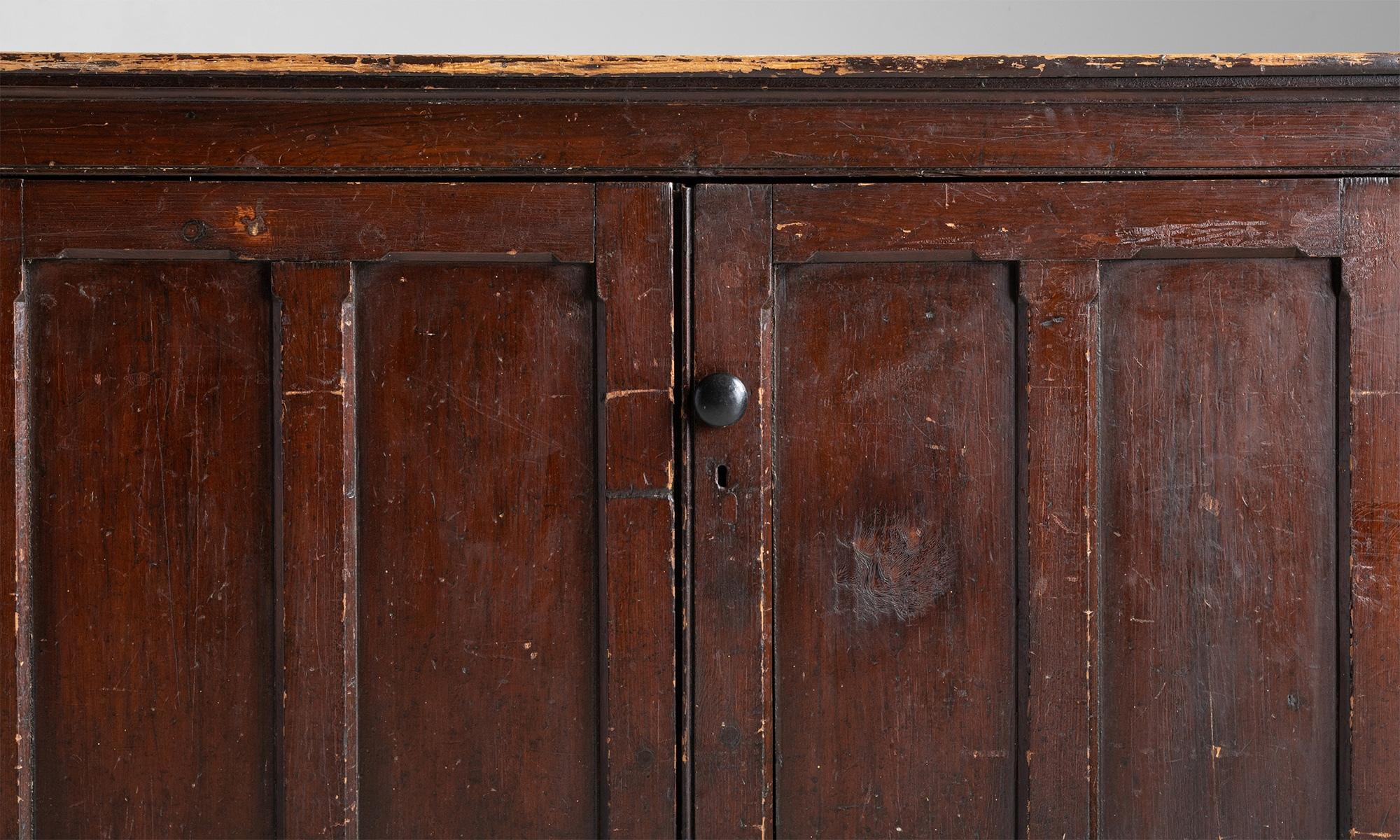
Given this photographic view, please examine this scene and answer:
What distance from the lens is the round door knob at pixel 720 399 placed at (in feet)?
3.73

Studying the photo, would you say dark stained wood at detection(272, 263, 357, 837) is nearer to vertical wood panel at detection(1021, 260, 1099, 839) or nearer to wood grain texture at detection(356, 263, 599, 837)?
wood grain texture at detection(356, 263, 599, 837)

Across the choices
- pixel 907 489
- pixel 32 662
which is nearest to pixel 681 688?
pixel 907 489

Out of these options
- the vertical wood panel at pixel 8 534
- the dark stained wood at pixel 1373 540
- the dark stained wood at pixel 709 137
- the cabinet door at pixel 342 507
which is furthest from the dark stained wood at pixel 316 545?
the dark stained wood at pixel 1373 540

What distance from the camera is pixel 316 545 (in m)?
Result: 1.17

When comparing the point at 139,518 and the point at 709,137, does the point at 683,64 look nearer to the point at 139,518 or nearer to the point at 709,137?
the point at 709,137

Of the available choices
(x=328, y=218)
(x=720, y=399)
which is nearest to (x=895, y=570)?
(x=720, y=399)

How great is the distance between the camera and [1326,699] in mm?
1192

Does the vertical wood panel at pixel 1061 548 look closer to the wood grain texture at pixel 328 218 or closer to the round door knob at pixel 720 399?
the round door knob at pixel 720 399

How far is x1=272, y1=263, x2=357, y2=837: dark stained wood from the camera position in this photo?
45.7 inches

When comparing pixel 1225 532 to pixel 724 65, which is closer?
pixel 724 65

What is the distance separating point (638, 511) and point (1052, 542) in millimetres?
476

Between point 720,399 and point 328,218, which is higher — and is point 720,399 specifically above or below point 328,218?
below

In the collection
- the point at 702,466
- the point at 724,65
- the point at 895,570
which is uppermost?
the point at 724,65

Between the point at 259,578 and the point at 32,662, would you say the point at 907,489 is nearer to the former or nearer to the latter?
the point at 259,578
